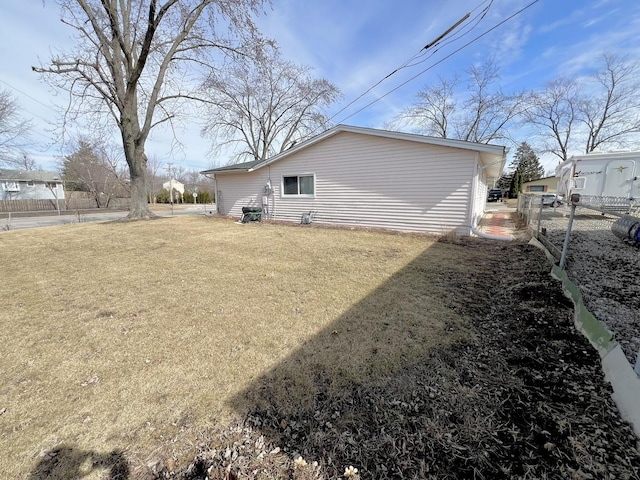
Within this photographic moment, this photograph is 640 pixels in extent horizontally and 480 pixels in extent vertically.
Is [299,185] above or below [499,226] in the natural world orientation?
above

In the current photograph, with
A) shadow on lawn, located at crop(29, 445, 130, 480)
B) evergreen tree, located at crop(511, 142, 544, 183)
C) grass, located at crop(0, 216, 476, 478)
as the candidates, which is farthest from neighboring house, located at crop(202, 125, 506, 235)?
evergreen tree, located at crop(511, 142, 544, 183)

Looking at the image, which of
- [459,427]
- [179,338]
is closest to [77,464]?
[179,338]

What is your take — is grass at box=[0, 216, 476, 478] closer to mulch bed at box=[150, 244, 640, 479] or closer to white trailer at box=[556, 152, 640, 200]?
mulch bed at box=[150, 244, 640, 479]

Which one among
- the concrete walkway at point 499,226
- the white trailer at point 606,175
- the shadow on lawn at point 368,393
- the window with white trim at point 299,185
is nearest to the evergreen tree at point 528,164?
the concrete walkway at point 499,226

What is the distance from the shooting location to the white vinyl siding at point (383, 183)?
824cm

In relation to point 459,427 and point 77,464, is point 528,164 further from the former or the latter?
point 77,464

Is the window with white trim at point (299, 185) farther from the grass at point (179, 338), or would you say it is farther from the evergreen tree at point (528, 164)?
the evergreen tree at point (528, 164)

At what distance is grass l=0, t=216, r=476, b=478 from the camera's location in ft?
5.82

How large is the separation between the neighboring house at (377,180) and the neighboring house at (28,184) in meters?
31.8

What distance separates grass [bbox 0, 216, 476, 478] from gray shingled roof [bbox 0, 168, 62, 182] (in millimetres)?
36592

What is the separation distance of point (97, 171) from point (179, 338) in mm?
34474

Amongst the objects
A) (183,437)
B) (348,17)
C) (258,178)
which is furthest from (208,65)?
(183,437)

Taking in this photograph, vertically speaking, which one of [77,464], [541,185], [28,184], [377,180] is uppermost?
[28,184]

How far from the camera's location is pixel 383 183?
944 cm
